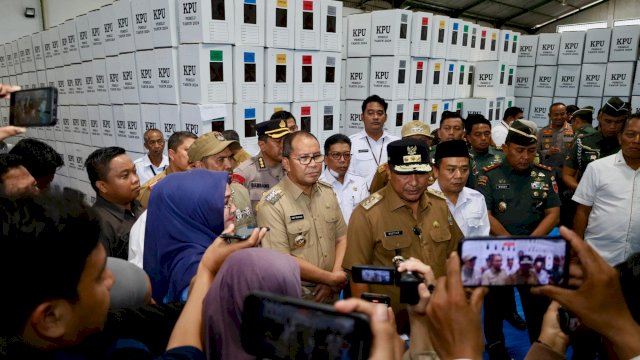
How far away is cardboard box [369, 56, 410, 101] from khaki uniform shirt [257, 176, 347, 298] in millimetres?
2975

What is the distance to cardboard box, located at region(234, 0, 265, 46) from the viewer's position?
3451mm

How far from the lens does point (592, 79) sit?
7523mm

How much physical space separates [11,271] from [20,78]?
845 cm

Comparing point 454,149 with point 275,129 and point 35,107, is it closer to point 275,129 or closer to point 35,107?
point 275,129

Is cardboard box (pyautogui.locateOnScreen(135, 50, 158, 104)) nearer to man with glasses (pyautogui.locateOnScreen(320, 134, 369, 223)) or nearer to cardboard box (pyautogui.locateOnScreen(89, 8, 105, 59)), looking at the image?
cardboard box (pyautogui.locateOnScreen(89, 8, 105, 59))

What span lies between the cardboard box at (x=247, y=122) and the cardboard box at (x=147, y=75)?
0.84 meters

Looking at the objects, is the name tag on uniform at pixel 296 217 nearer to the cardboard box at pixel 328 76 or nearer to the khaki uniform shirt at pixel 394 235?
the khaki uniform shirt at pixel 394 235

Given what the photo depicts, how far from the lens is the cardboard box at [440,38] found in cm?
527

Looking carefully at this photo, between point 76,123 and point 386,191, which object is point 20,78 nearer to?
point 76,123

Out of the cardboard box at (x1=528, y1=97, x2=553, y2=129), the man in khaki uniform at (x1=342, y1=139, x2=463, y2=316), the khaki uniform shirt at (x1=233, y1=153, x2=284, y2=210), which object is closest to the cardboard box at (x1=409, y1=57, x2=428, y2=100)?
the khaki uniform shirt at (x1=233, y1=153, x2=284, y2=210)

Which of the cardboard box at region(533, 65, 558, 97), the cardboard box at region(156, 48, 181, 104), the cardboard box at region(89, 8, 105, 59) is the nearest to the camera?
the cardboard box at region(156, 48, 181, 104)

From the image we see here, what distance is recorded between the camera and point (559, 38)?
7617 mm

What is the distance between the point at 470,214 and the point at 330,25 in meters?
2.60

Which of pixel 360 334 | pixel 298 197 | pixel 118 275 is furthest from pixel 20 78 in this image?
pixel 360 334
